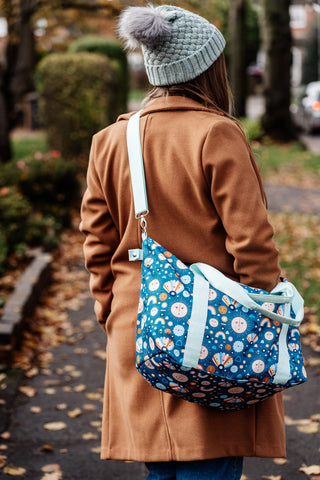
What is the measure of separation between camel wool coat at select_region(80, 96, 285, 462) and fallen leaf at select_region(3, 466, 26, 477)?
1250 millimetres

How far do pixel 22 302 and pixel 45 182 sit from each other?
12.3 feet

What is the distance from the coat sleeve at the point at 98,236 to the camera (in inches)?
90.9

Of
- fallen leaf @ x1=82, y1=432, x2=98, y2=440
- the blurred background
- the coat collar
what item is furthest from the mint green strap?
fallen leaf @ x1=82, y1=432, x2=98, y2=440

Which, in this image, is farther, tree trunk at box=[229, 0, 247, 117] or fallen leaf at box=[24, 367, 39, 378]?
tree trunk at box=[229, 0, 247, 117]

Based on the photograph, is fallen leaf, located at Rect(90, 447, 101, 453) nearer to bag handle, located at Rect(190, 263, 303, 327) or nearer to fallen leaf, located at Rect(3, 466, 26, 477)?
fallen leaf, located at Rect(3, 466, 26, 477)

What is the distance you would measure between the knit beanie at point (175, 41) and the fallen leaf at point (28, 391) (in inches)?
113

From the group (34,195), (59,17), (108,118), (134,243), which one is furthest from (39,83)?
(134,243)

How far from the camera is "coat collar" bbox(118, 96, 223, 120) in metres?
2.07

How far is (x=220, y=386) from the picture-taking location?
193 centimetres

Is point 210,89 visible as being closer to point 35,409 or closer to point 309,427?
point 309,427

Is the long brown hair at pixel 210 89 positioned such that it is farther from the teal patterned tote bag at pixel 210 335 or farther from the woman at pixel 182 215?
the teal patterned tote bag at pixel 210 335

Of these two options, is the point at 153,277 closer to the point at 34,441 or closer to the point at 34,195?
the point at 34,441

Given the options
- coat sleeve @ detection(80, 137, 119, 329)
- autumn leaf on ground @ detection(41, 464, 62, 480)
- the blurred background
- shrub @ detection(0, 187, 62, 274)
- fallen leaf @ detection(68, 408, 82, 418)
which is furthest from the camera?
shrub @ detection(0, 187, 62, 274)

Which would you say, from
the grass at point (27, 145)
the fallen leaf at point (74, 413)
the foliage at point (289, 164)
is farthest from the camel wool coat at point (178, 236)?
the grass at point (27, 145)
